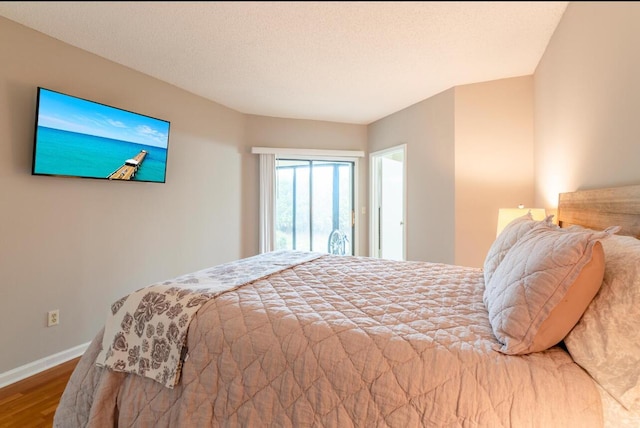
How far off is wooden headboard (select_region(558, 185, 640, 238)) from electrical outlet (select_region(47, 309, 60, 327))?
339cm

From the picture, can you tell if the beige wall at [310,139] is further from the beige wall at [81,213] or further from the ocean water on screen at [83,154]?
the ocean water on screen at [83,154]

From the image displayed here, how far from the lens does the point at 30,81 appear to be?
213 centimetres

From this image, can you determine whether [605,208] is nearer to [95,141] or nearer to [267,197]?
[95,141]

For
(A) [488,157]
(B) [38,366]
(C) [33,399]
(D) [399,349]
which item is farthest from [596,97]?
(B) [38,366]

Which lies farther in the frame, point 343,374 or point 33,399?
point 33,399

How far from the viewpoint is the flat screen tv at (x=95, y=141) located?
6.94ft

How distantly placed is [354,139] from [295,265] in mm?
2901

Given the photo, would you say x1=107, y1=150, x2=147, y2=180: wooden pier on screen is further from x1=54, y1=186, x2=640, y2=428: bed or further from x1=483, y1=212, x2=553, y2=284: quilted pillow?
x1=483, y1=212, x2=553, y2=284: quilted pillow

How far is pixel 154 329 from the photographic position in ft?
4.33

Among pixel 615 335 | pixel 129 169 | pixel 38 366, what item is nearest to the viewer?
pixel 615 335

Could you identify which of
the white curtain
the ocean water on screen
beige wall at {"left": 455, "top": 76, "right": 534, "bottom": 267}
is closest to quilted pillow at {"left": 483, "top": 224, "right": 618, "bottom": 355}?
beige wall at {"left": 455, "top": 76, "right": 534, "bottom": 267}

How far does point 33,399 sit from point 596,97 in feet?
Answer: 11.1

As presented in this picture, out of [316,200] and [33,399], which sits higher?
[316,200]

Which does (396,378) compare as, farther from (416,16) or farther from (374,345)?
(416,16)
